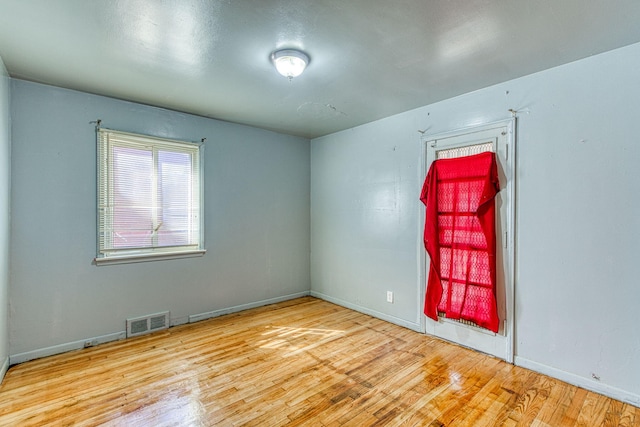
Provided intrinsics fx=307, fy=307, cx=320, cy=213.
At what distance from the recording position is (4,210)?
250cm

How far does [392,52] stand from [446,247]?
75.8 inches

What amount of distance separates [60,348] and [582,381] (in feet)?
14.7

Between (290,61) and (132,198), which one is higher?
(290,61)

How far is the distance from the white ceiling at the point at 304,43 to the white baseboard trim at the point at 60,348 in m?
2.44

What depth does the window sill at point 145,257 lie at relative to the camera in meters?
3.12

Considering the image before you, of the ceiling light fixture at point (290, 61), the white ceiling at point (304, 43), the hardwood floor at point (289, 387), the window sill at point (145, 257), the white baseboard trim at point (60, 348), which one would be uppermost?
the white ceiling at point (304, 43)

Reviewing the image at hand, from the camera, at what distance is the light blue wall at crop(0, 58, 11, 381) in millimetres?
2416

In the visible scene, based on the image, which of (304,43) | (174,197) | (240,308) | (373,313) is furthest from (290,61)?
(240,308)

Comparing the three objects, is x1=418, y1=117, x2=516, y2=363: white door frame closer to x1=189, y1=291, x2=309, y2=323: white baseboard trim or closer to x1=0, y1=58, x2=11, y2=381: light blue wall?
x1=189, y1=291, x2=309, y2=323: white baseboard trim

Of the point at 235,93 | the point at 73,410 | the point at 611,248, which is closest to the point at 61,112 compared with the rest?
the point at 235,93

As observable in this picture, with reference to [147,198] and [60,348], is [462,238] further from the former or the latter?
[60,348]

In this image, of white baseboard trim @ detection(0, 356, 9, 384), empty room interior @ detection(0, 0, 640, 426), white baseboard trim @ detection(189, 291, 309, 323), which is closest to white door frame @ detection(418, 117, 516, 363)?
empty room interior @ detection(0, 0, 640, 426)

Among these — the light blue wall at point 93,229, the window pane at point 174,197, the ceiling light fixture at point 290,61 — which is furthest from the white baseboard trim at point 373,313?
the ceiling light fixture at point 290,61

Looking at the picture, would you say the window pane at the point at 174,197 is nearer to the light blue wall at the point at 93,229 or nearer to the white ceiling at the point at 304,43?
the light blue wall at the point at 93,229
